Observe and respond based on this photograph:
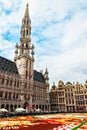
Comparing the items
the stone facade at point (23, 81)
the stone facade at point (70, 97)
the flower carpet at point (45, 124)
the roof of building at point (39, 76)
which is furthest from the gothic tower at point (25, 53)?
the flower carpet at point (45, 124)

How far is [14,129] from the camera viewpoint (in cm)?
1661

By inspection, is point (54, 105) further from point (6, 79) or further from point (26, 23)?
point (26, 23)

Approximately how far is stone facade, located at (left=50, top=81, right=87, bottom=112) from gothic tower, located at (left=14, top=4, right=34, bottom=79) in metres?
26.8

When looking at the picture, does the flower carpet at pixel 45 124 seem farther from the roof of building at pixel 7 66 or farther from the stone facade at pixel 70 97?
the stone facade at pixel 70 97

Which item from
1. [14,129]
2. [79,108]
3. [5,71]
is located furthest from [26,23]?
[14,129]

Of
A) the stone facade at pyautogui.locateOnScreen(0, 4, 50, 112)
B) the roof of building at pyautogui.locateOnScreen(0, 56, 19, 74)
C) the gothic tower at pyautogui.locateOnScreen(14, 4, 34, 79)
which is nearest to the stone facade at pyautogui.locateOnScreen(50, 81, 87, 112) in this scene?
the stone facade at pyautogui.locateOnScreen(0, 4, 50, 112)

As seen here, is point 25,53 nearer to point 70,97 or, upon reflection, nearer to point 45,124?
point 70,97

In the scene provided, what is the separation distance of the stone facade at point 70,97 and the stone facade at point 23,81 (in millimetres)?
10348

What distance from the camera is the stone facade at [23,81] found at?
58.1m

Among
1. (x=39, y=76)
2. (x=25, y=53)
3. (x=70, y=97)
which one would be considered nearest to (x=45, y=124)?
(x=25, y=53)

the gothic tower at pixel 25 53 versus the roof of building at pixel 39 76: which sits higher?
the gothic tower at pixel 25 53

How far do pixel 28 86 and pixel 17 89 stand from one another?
7.69 meters

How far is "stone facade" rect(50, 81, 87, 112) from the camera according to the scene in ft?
273

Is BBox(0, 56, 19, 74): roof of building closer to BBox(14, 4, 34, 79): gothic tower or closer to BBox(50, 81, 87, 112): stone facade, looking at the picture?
BBox(14, 4, 34, 79): gothic tower
